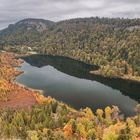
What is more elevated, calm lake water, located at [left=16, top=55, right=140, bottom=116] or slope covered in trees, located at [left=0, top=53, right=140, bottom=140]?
slope covered in trees, located at [left=0, top=53, right=140, bottom=140]

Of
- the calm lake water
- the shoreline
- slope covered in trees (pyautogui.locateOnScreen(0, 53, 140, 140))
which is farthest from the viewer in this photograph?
the calm lake water

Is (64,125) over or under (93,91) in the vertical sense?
over

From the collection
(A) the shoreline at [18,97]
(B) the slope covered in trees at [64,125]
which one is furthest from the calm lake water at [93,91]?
(B) the slope covered in trees at [64,125]

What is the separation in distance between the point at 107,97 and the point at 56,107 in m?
39.0

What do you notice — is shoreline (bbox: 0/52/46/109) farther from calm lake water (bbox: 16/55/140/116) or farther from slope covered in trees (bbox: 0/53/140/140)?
slope covered in trees (bbox: 0/53/140/140)

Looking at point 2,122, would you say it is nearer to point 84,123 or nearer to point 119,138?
point 84,123

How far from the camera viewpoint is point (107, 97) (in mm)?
148375

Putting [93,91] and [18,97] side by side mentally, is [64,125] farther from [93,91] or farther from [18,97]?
[93,91]

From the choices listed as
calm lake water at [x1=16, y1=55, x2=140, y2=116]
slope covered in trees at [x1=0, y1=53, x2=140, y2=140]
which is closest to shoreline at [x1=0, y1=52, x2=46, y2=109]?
calm lake water at [x1=16, y1=55, x2=140, y2=116]

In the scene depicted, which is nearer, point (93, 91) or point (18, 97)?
point (18, 97)

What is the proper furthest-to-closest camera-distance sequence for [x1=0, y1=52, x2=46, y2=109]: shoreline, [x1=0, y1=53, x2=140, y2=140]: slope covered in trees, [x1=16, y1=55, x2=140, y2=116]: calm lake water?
[x1=16, y1=55, x2=140, y2=116]: calm lake water → [x1=0, y1=52, x2=46, y2=109]: shoreline → [x1=0, y1=53, x2=140, y2=140]: slope covered in trees

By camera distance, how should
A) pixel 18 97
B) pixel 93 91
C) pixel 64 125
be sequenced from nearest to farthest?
pixel 64 125 → pixel 18 97 → pixel 93 91

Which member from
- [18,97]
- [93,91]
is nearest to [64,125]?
[18,97]

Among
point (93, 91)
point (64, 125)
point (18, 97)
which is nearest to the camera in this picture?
point (64, 125)
